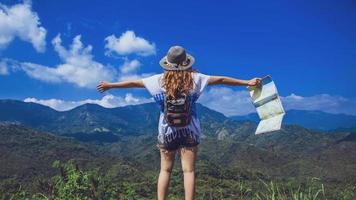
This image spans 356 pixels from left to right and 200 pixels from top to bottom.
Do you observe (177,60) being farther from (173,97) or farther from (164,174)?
(164,174)

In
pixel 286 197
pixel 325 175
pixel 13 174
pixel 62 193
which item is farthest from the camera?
pixel 325 175

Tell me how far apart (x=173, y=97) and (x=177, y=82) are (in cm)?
16

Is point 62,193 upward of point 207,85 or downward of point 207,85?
downward

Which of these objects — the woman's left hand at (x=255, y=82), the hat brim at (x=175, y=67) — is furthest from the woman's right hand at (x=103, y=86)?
the woman's left hand at (x=255, y=82)

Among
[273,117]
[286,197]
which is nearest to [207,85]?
[273,117]

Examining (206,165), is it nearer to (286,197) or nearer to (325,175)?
(325,175)

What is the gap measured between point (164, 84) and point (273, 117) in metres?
1.29

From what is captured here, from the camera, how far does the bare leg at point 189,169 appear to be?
16.0ft

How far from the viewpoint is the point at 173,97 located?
5004 millimetres

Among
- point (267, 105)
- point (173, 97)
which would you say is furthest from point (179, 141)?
point (267, 105)

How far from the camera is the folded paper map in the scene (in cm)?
534

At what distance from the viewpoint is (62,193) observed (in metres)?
6.46

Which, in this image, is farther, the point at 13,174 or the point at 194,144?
the point at 13,174

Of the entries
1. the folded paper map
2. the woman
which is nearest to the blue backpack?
the woman
